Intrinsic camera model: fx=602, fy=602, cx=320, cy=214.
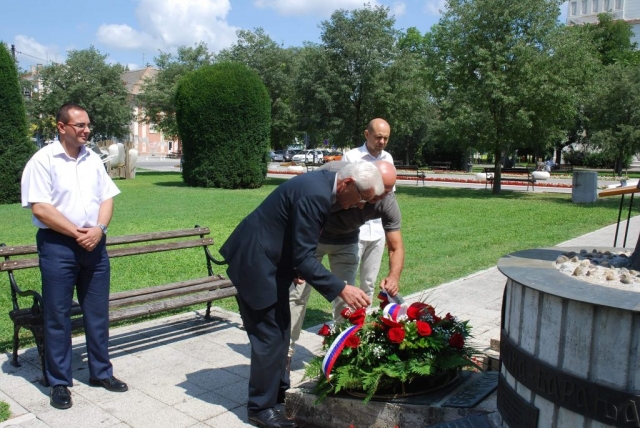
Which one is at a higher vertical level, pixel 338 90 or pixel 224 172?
pixel 338 90

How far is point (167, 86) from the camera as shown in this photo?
125ft

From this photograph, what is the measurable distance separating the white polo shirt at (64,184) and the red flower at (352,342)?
6.57 ft

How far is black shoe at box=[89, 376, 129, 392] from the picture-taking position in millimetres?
4289

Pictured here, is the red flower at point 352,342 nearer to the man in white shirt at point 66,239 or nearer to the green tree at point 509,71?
the man in white shirt at point 66,239

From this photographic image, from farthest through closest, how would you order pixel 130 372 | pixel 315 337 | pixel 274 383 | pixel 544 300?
pixel 315 337 → pixel 130 372 → pixel 274 383 → pixel 544 300

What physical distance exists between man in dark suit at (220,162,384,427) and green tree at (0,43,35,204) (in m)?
15.7

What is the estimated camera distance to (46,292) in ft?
13.3

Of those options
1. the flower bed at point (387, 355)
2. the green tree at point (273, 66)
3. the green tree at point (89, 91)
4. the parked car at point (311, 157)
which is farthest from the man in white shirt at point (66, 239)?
the parked car at point (311, 157)

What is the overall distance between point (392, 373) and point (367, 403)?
0.25 meters

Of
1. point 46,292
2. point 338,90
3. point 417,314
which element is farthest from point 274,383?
point 338,90

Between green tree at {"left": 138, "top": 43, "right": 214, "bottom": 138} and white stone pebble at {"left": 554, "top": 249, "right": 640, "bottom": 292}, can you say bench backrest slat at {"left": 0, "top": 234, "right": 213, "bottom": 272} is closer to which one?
white stone pebble at {"left": 554, "top": 249, "right": 640, "bottom": 292}

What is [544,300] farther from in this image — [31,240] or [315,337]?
[31,240]

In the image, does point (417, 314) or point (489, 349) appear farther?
point (489, 349)

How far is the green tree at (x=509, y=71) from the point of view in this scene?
19.8 metres
